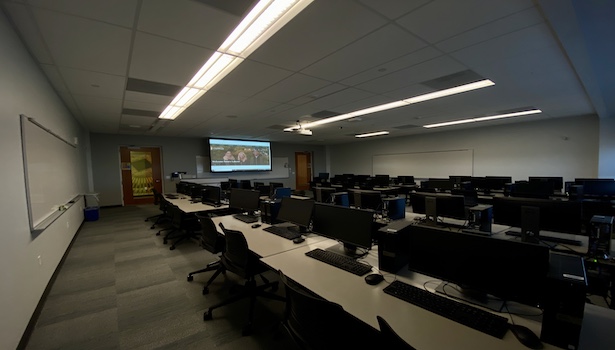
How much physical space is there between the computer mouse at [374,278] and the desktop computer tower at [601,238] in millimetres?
1919

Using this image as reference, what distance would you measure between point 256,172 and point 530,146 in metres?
10.3

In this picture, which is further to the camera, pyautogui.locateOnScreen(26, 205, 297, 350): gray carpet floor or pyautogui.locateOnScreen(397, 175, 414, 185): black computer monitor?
pyautogui.locateOnScreen(397, 175, 414, 185): black computer monitor

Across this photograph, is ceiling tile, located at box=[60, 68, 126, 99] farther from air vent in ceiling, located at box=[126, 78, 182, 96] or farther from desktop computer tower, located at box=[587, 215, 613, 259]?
desktop computer tower, located at box=[587, 215, 613, 259]

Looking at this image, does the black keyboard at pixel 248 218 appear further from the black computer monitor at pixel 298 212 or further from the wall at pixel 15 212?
the wall at pixel 15 212

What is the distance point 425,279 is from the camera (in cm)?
164

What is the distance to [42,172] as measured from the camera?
9.54 feet

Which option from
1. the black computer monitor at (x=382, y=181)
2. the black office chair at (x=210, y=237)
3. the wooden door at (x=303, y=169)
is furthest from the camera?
the wooden door at (x=303, y=169)

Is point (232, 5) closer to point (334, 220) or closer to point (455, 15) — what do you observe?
point (455, 15)

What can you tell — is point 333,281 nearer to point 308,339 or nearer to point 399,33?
point 308,339

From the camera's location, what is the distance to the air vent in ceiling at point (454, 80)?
138 inches

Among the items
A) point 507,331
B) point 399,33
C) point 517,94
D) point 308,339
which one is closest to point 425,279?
point 507,331

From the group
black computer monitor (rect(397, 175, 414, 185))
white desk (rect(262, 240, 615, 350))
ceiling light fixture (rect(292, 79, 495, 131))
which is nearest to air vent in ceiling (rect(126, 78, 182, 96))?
white desk (rect(262, 240, 615, 350))

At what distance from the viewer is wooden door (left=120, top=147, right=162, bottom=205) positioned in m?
8.79

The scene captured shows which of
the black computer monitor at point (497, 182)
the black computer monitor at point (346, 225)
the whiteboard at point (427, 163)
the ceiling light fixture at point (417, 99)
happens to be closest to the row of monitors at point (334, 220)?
the black computer monitor at point (346, 225)
